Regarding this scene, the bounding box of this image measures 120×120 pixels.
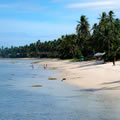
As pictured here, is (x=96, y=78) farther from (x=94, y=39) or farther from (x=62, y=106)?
(x=94, y=39)

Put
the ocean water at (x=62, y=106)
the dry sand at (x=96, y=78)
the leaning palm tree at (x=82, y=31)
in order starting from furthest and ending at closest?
the leaning palm tree at (x=82, y=31) → the dry sand at (x=96, y=78) → the ocean water at (x=62, y=106)

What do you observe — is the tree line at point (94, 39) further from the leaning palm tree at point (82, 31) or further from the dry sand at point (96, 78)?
the dry sand at point (96, 78)

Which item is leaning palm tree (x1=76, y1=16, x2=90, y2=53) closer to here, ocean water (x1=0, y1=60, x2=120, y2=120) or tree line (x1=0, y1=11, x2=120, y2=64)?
tree line (x1=0, y1=11, x2=120, y2=64)

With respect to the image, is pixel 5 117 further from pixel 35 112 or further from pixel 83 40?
pixel 83 40

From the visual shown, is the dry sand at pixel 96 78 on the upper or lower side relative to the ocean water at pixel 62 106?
upper

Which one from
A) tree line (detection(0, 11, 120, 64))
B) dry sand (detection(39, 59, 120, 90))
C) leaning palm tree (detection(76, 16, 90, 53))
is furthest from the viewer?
leaning palm tree (detection(76, 16, 90, 53))

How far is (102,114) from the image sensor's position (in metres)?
14.0

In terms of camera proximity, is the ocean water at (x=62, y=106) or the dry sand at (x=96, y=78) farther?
the dry sand at (x=96, y=78)

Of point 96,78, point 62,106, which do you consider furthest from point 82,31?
point 62,106

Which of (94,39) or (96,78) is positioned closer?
(96,78)

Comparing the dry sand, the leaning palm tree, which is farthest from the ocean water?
the leaning palm tree

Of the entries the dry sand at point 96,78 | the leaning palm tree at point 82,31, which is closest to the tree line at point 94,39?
the leaning palm tree at point 82,31

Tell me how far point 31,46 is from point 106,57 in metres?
138

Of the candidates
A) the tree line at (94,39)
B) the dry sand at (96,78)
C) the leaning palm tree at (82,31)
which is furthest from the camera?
the leaning palm tree at (82,31)
